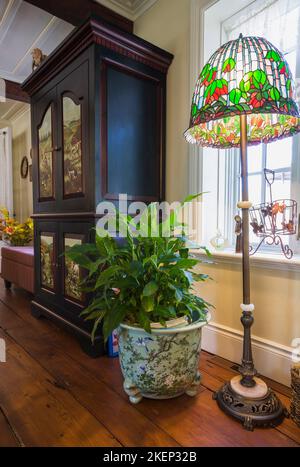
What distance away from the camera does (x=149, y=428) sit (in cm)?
102

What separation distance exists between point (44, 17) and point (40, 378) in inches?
109

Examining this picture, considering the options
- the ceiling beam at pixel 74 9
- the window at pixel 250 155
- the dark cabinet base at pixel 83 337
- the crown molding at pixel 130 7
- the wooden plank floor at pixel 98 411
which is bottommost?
the wooden plank floor at pixel 98 411

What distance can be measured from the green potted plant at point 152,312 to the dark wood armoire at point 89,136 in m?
0.47

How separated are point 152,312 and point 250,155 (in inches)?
44.1

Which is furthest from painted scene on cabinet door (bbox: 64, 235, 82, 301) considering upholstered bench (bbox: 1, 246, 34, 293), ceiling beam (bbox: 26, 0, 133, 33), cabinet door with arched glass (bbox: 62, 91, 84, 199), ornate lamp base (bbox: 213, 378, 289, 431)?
ceiling beam (bbox: 26, 0, 133, 33)

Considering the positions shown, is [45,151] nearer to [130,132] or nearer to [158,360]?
[130,132]

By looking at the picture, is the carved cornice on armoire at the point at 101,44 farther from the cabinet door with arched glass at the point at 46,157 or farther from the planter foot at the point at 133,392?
the planter foot at the point at 133,392

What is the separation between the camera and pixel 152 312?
1.12m

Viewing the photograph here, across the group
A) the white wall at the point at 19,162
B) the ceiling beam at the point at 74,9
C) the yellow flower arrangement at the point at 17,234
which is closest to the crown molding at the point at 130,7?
the ceiling beam at the point at 74,9

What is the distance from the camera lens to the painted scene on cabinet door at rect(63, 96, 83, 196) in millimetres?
1670

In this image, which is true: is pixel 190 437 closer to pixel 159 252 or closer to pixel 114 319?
pixel 114 319

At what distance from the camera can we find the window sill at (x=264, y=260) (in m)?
1.28

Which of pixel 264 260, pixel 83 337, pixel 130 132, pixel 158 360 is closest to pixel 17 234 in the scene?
pixel 83 337

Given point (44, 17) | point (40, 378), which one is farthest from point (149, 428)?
point (44, 17)
